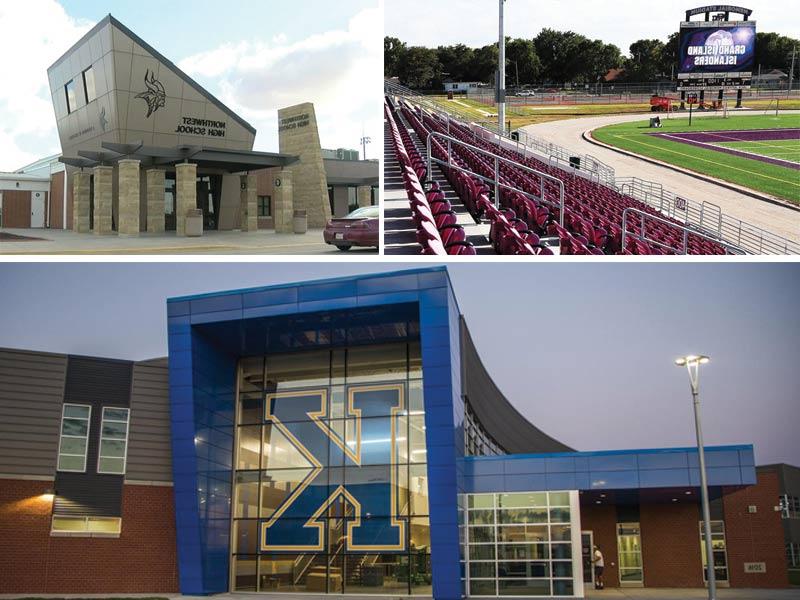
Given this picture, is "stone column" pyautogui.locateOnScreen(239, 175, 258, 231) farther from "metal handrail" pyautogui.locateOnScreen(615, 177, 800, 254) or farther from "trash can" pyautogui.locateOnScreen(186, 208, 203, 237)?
"metal handrail" pyautogui.locateOnScreen(615, 177, 800, 254)

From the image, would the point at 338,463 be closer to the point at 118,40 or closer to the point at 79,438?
the point at 79,438

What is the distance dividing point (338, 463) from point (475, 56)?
58.6 meters

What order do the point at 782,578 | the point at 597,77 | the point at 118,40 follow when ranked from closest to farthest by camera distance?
1. the point at 782,578
2. the point at 118,40
3. the point at 597,77

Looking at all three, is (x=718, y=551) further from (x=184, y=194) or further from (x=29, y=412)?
(x=184, y=194)

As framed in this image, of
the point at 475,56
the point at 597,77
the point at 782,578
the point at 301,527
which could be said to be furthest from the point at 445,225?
the point at 597,77

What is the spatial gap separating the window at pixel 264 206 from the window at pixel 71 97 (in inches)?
336

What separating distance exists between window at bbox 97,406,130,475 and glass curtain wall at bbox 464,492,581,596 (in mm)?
8241

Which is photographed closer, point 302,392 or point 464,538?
point 464,538

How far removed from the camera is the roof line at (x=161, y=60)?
30.1m

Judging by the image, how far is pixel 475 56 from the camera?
236 feet

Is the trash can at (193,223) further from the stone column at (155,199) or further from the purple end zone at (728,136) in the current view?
the purple end zone at (728,136)

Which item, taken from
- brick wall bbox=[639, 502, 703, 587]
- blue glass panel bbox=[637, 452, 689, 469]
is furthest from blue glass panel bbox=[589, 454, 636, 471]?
brick wall bbox=[639, 502, 703, 587]

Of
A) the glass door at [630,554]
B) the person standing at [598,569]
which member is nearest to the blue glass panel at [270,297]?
the person standing at [598,569]

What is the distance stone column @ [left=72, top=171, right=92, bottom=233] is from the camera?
33.2 metres
